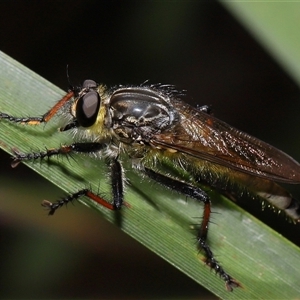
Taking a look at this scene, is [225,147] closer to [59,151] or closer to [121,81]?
[59,151]

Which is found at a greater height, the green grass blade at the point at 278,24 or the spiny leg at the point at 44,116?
the green grass blade at the point at 278,24

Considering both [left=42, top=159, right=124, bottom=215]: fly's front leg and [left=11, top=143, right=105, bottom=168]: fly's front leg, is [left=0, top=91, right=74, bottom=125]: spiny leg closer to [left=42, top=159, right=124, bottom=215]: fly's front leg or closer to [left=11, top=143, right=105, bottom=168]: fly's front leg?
[left=11, top=143, right=105, bottom=168]: fly's front leg

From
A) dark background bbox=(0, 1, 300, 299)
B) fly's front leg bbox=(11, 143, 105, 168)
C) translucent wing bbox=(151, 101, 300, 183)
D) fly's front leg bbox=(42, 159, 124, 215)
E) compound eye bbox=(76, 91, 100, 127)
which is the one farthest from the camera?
dark background bbox=(0, 1, 300, 299)

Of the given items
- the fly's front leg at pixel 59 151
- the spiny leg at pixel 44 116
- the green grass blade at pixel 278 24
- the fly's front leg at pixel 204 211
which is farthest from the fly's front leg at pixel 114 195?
the green grass blade at pixel 278 24

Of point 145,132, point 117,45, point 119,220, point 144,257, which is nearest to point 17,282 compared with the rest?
point 144,257

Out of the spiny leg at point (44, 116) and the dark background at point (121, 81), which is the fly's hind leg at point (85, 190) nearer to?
the spiny leg at point (44, 116)

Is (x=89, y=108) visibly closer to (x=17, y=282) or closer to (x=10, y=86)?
(x=10, y=86)

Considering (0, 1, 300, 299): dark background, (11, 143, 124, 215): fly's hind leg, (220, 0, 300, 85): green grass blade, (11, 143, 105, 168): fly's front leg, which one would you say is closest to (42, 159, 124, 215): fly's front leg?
(11, 143, 124, 215): fly's hind leg
